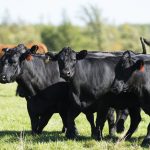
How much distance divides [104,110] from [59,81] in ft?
3.61

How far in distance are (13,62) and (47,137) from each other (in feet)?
4.91

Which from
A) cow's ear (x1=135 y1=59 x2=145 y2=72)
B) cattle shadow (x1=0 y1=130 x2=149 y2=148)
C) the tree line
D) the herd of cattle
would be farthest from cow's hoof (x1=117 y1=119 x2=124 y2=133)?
the tree line

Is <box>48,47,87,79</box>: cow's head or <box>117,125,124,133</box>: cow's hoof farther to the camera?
<box>117,125,124,133</box>: cow's hoof

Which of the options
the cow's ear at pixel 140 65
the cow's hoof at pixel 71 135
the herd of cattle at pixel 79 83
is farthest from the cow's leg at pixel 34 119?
the cow's ear at pixel 140 65

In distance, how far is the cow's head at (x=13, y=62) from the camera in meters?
8.31

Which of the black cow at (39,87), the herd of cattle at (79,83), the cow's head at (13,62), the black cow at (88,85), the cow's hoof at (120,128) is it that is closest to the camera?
the herd of cattle at (79,83)

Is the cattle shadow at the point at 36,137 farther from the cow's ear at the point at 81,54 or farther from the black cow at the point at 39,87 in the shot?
the cow's ear at the point at 81,54

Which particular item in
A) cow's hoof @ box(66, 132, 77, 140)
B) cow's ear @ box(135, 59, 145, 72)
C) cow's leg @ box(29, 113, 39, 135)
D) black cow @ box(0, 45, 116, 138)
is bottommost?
cow's hoof @ box(66, 132, 77, 140)

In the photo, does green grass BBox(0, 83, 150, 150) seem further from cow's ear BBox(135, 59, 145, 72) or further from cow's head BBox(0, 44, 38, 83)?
cow's ear BBox(135, 59, 145, 72)

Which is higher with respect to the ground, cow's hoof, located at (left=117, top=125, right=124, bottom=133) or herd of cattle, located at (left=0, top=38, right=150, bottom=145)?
herd of cattle, located at (left=0, top=38, right=150, bottom=145)

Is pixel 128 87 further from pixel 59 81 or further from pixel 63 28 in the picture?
pixel 63 28

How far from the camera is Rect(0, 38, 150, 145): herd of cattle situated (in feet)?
26.0

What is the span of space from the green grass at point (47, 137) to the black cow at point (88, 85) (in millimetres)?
421

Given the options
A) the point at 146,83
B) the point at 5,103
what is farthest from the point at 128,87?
the point at 5,103
